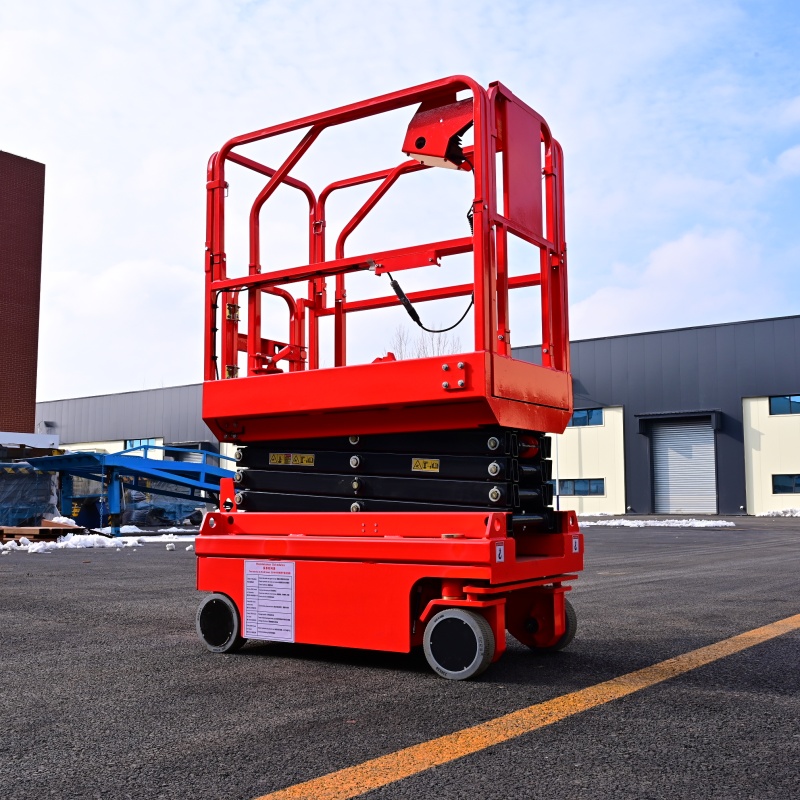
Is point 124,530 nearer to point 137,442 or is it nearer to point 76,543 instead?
point 76,543

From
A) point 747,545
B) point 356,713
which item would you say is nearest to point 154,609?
point 356,713

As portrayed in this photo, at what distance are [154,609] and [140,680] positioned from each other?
312 centimetres

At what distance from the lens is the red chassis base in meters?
4.82

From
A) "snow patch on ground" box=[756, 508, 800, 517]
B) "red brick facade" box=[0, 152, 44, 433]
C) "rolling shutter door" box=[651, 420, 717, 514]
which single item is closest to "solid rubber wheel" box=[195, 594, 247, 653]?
"snow patch on ground" box=[756, 508, 800, 517]

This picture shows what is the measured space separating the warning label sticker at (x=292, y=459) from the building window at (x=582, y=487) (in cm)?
3343

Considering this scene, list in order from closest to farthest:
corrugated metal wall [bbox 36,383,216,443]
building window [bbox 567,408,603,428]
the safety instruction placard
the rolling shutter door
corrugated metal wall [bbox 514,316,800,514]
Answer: the safety instruction placard
corrugated metal wall [bbox 514,316,800,514]
the rolling shutter door
building window [bbox 567,408,603,428]
corrugated metal wall [bbox 36,383,216,443]

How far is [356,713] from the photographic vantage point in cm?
397

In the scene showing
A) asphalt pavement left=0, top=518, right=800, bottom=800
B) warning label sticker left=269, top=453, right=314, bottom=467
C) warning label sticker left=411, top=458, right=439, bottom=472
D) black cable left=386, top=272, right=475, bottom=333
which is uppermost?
black cable left=386, top=272, right=475, bottom=333

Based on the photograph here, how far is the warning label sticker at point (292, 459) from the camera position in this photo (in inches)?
224

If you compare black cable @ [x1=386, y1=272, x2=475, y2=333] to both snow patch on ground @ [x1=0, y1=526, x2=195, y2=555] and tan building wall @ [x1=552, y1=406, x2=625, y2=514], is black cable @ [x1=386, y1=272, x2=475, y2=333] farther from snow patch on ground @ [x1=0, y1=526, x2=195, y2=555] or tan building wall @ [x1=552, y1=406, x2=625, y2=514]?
tan building wall @ [x1=552, y1=406, x2=625, y2=514]

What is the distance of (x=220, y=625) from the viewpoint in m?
5.65

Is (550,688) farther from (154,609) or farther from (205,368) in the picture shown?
(154,609)

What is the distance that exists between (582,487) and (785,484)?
8196 millimetres

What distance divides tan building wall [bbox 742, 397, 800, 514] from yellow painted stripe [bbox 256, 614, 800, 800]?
31.2 metres
